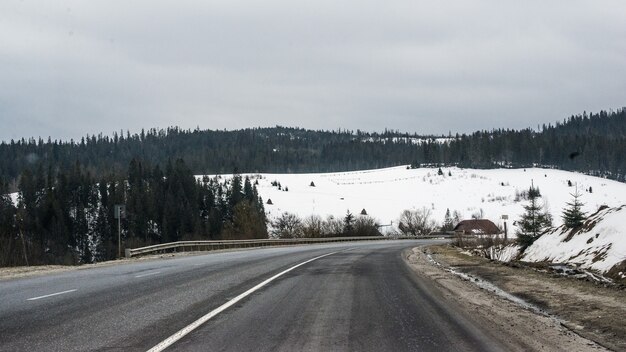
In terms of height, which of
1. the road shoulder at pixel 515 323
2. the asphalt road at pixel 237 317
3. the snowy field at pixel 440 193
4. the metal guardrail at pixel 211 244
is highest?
the snowy field at pixel 440 193

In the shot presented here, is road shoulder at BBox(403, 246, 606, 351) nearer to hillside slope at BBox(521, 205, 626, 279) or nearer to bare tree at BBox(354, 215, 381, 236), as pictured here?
hillside slope at BBox(521, 205, 626, 279)

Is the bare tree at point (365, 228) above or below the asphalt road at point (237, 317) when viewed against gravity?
below

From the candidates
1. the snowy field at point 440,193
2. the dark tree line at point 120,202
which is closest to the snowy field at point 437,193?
the snowy field at point 440,193

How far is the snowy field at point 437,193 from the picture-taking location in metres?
124

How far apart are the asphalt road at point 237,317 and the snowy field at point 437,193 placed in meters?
96.7

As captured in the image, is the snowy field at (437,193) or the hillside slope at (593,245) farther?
the snowy field at (437,193)

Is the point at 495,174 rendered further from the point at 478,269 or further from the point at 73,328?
the point at 73,328

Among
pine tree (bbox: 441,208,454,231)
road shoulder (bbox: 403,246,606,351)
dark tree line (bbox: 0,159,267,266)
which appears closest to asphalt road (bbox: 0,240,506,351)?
road shoulder (bbox: 403,246,606,351)

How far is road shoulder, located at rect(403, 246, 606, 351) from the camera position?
727 centimetres

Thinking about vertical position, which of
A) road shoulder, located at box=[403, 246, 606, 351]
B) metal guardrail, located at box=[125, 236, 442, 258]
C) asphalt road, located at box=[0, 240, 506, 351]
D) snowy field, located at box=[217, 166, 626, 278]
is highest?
snowy field, located at box=[217, 166, 626, 278]

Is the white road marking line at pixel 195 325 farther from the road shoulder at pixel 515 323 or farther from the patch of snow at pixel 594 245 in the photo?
the patch of snow at pixel 594 245

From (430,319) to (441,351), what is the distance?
7.63ft

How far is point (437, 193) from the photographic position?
15038 cm

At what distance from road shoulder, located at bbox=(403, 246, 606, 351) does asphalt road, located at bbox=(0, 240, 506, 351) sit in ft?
0.94
